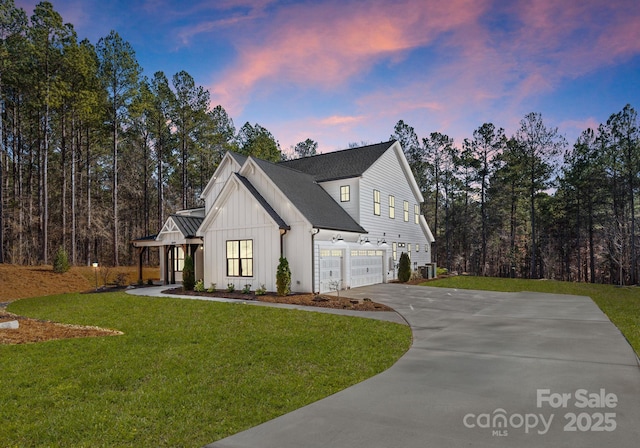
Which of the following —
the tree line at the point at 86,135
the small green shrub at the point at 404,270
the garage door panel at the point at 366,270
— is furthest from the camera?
the tree line at the point at 86,135

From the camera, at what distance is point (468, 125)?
132ft

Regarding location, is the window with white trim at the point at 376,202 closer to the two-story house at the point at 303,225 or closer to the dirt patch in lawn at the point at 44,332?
the two-story house at the point at 303,225

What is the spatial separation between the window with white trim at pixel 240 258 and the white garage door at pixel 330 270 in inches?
143

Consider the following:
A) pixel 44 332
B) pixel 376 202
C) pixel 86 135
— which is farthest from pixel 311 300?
pixel 86 135

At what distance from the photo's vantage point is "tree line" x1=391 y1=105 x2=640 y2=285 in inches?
1289

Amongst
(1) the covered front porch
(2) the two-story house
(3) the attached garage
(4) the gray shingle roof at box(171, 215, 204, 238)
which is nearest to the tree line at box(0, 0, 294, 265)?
(1) the covered front porch

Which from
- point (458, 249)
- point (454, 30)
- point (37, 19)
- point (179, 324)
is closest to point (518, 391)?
point (179, 324)

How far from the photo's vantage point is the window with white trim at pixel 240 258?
1853 cm

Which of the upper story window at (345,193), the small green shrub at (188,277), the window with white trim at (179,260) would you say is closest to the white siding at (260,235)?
the small green shrub at (188,277)

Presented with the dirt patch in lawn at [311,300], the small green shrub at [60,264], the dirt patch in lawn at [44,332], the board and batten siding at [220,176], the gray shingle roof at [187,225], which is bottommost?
the dirt patch in lawn at [311,300]

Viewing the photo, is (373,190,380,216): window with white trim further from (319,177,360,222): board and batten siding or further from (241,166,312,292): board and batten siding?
(241,166,312,292): board and batten siding

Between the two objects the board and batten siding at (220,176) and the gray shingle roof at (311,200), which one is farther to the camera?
the board and batten siding at (220,176)

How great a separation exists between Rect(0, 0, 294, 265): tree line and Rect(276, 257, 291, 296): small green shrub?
64.8 ft

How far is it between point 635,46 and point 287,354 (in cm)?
2048
